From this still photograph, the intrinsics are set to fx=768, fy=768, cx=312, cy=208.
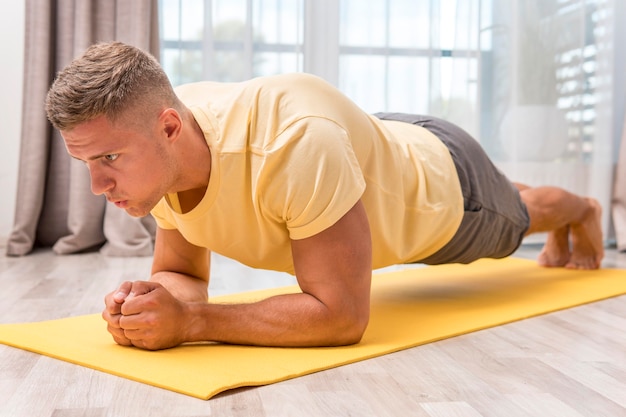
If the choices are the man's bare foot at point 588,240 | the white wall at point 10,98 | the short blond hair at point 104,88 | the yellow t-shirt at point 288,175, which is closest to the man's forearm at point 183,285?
the yellow t-shirt at point 288,175

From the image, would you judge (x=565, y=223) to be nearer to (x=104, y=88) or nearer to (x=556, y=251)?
(x=556, y=251)

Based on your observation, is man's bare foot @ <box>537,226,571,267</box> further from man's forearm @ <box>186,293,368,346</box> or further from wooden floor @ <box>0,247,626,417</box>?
man's forearm @ <box>186,293,368,346</box>

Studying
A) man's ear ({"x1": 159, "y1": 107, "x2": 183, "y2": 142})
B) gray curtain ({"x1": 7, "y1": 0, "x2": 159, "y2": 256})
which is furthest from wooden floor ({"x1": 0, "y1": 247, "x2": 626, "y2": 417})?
gray curtain ({"x1": 7, "y1": 0, "x2": 159, "y2": 256})

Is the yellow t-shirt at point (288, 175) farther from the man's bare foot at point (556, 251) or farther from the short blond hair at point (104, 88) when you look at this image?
the man's bare foot at point (556, 251)

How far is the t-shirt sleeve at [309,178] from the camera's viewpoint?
4.34 ft

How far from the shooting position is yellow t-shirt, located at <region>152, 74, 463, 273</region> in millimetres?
1335

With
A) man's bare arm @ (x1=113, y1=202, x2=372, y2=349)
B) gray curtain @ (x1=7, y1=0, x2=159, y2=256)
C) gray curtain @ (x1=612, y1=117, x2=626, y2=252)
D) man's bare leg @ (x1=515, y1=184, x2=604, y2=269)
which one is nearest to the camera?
man's bare arm @ (x1=113, y1=202, x2=372, y2=349)

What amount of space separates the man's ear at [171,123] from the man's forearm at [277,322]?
31 cm

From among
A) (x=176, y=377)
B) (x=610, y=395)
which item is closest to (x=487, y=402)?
(x=610, y=395)

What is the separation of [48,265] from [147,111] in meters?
1.61

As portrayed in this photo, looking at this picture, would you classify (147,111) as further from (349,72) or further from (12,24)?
(12,24)

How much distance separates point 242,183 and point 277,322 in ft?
0.85

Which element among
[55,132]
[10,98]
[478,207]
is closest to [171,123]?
[478,207]

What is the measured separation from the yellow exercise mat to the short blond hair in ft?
1.36
